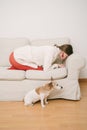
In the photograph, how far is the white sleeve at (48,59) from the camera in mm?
2938

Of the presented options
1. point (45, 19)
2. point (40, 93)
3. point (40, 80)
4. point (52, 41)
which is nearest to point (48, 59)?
point (40, 80)

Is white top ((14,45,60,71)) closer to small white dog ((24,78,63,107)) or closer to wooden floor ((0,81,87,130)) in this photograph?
small white dog ((24,78,63,107))

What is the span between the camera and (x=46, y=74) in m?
2.90

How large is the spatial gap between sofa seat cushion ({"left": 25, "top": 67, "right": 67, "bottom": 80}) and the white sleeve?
0.07 metres

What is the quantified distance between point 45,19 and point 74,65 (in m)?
1.22

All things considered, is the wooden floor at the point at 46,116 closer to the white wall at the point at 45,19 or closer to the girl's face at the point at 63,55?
the girl's face at the point at 63,55

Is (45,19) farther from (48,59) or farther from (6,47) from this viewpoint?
(48,59)

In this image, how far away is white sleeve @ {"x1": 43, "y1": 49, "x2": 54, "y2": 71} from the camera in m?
2.94

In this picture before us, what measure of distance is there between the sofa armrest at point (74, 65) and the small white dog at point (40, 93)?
26 cm

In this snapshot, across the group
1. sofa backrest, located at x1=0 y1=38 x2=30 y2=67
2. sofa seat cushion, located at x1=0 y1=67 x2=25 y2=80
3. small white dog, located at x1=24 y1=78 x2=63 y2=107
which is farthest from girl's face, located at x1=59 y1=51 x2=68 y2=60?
sofa backrest, located at x1=0 y1=38 x2=30 y2=67

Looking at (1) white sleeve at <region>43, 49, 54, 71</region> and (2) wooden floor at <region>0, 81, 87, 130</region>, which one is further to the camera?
(1) white sleeve at <region>43, 49, 54, 71</region>

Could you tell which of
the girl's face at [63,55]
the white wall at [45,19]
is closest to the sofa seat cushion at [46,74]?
the girl's face at [63,55]

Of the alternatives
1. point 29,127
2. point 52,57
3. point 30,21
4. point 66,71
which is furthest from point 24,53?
point 29,127

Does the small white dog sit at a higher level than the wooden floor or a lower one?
higher
